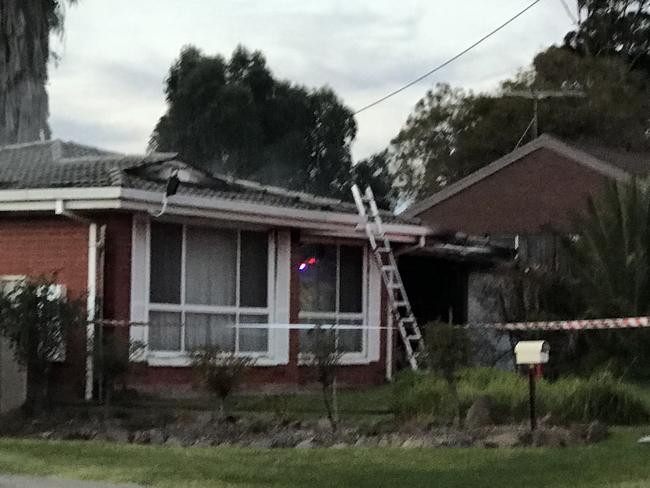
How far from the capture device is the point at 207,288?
17234 mm

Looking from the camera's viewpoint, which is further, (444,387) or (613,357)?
(613,357)

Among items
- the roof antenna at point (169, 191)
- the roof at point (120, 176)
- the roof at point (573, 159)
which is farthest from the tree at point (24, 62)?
the roof antenna at point (169, 191)

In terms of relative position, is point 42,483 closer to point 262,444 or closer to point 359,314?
point 262,444

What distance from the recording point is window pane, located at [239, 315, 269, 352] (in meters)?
17.7

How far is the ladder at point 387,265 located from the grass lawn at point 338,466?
8.51 meters

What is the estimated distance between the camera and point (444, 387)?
45.4 feet

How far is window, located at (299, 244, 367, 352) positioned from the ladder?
0.42 meters

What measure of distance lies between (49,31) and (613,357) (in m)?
16.5

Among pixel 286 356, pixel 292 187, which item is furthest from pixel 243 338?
pixel 292 187

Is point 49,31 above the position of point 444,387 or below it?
above

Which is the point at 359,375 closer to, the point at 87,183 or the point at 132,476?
the point at 87,183

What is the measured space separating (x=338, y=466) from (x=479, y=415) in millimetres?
3396

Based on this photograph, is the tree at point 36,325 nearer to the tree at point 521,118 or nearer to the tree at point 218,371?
the tree at point 218,371

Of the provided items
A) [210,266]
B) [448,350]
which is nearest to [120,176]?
[210,266]
